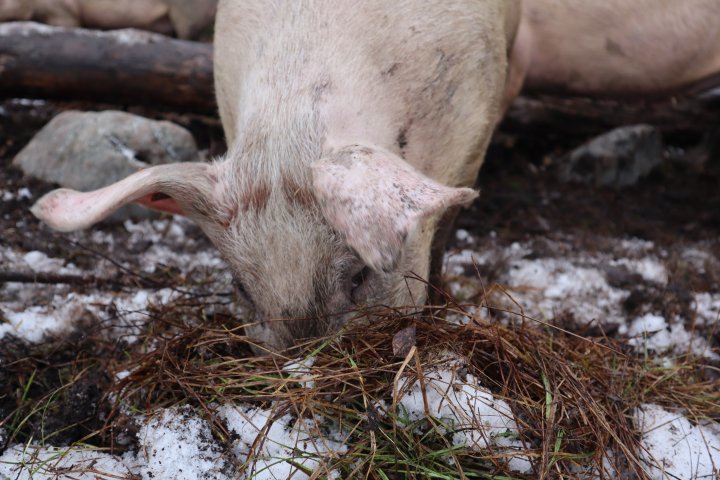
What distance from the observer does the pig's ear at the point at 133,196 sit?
79.7 inches

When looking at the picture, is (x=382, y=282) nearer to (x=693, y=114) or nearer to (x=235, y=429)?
(x=235, y=429)

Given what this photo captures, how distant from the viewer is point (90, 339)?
2766 mm

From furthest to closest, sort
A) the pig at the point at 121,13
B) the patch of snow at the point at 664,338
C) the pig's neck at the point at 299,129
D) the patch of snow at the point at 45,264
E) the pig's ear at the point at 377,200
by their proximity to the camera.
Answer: the pig at the point at 121,13, the patch of snow at the point at 45,264, the patch of snow at the point at 664,338, the pig's neck at the point at 299,129, the pig's ear at the point at 377,200

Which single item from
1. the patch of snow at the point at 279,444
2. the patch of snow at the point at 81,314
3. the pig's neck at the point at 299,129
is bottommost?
the patch of snow at the point at 81,314

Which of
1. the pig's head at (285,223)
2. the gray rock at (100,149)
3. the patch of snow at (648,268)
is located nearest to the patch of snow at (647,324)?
the patch of snow at (648,268)

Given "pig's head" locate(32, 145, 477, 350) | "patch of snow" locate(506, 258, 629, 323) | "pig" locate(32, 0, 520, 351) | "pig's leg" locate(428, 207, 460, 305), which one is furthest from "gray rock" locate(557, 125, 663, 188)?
"pig's head" locate(32, 145, 477, 350)

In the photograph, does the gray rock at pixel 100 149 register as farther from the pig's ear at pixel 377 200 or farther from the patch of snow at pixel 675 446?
the patch of snow at pixel 675 446

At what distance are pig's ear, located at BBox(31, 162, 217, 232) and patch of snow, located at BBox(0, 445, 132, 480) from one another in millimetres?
718

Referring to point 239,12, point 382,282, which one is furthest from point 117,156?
point 382,282

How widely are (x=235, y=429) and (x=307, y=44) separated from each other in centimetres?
144

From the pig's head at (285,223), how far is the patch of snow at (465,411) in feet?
1.17

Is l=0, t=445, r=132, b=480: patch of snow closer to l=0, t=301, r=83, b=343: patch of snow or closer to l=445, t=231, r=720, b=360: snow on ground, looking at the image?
l=0, t=301, r=83, b=343: patch of snow

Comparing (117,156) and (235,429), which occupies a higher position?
(235,429)

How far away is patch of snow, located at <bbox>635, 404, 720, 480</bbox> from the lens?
2.18 meters
